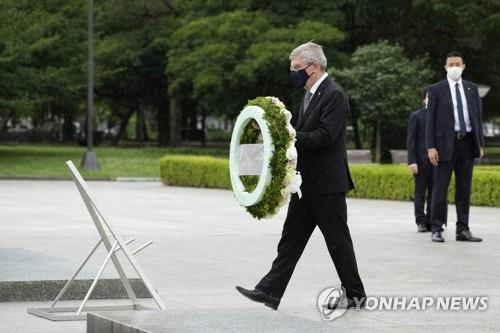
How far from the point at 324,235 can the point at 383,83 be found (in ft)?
108

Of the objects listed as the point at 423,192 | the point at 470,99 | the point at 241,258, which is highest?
the point at 470,99

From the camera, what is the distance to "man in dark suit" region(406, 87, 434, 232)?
54.4 feet

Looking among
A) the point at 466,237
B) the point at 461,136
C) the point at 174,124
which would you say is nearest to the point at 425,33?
the point at 174,124

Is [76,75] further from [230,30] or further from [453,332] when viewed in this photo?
[453,332]

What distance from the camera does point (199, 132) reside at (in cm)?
7781

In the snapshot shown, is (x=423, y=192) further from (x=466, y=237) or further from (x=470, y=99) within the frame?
(x=470, y=99)

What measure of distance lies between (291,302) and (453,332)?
221 cm

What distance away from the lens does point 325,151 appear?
877 cm

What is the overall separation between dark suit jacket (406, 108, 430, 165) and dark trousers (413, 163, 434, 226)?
10 centimetres

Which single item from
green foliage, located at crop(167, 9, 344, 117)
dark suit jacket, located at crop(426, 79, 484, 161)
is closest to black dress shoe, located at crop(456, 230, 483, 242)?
dark suit jacket, located at crop(426, 79, 484, 161)

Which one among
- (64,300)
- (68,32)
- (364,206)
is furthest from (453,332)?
(68,32)

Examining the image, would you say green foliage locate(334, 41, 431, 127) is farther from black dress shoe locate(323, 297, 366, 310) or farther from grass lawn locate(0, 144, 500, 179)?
black dress shoe locate(323, 297, 366, 310)

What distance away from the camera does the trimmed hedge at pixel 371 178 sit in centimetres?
2312

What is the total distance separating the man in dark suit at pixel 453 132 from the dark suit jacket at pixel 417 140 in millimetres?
2290
